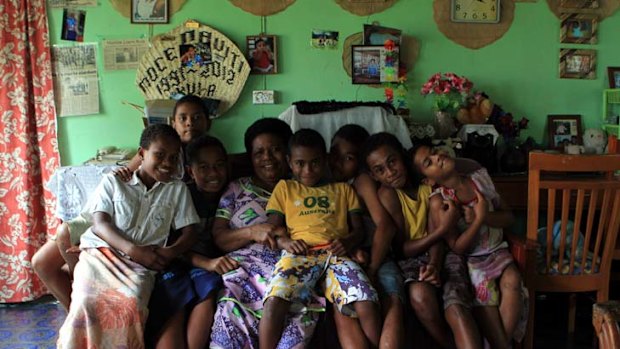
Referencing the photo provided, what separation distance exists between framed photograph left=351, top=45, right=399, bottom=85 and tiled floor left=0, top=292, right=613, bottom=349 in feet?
5.16

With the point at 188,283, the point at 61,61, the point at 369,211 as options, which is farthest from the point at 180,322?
the point at 61,61

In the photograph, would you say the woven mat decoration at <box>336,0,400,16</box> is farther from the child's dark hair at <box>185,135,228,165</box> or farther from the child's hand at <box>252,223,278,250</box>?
the child's hand at <box>252,223,278,250</box>

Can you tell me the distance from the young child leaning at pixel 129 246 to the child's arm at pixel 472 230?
1045 mm

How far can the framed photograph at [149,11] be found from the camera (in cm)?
313

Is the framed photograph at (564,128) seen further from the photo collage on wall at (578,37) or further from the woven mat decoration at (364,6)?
the woven mat decoration at (364,6)

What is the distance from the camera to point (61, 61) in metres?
3.16

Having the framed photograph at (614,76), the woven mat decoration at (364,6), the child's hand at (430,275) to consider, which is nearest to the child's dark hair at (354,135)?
the child's hand at (430,275)

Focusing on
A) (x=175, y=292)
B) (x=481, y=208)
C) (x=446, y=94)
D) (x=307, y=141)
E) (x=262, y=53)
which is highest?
(x=262, y=53)

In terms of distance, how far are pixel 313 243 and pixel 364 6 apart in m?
1.74

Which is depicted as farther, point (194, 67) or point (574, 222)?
point (194, 67)

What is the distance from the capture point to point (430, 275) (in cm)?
195

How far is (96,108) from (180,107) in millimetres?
1028

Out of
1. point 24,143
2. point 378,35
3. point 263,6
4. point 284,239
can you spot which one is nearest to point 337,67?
point 378,35

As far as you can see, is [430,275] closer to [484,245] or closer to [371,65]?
[484,245]
